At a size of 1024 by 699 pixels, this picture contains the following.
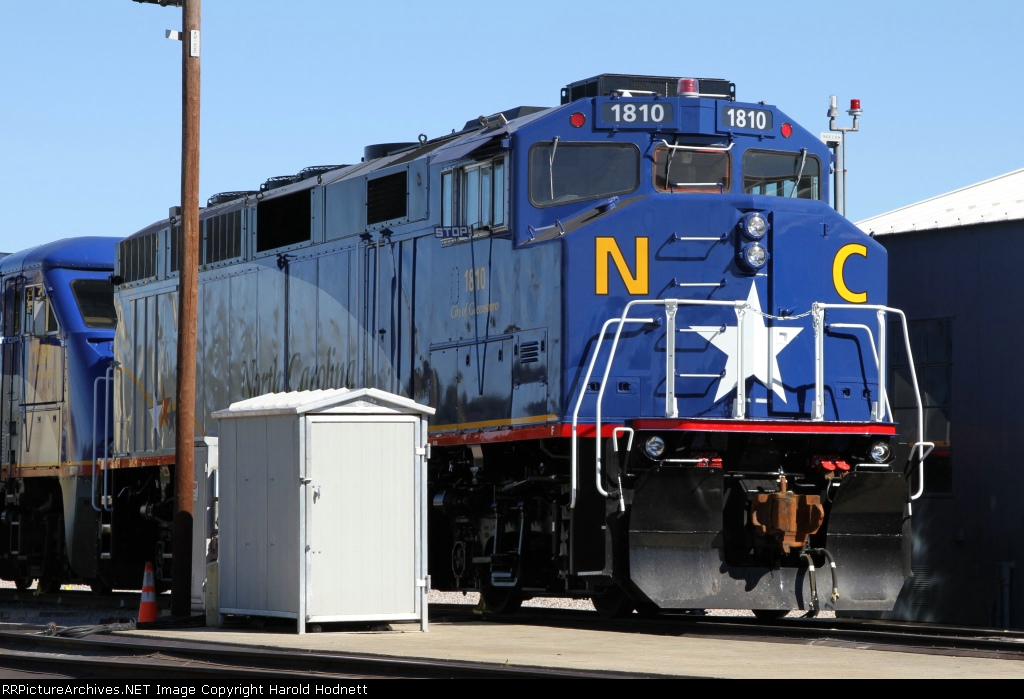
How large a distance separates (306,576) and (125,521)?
27.1 ft

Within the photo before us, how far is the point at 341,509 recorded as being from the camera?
1370cm

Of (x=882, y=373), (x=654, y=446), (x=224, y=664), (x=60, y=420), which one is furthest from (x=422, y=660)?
(x=60, y=420)

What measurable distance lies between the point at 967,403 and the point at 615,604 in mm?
4444

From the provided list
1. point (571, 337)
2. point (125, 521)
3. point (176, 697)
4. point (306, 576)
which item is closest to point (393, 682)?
point (176, 697)

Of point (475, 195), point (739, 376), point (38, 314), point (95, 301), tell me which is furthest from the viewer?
point (95, 301)

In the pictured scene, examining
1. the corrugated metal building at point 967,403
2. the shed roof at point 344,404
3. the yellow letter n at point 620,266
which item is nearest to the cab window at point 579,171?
the yellow letter n at point 620,266

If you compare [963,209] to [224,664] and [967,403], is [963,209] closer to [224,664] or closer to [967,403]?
[967,403]

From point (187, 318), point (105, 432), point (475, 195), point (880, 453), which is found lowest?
point (880, 453)

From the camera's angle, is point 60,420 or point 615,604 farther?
point 60,420

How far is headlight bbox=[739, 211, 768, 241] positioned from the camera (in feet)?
47.0

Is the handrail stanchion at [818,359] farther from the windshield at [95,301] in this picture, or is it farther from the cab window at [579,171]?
the windshield at [95,301]

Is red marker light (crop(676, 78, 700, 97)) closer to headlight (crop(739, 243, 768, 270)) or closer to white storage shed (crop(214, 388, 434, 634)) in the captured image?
headlight (crop(739, 243, 768, 270))

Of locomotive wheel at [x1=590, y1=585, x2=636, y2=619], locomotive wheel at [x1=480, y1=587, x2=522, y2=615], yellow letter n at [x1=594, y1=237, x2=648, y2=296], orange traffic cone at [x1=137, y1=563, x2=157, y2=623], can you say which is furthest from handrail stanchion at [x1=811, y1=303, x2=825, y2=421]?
orange traffic cone at [x1=137, y1=563, x2=157, y2=623]

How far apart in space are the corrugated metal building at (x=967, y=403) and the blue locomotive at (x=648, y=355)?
2449 millimetres
